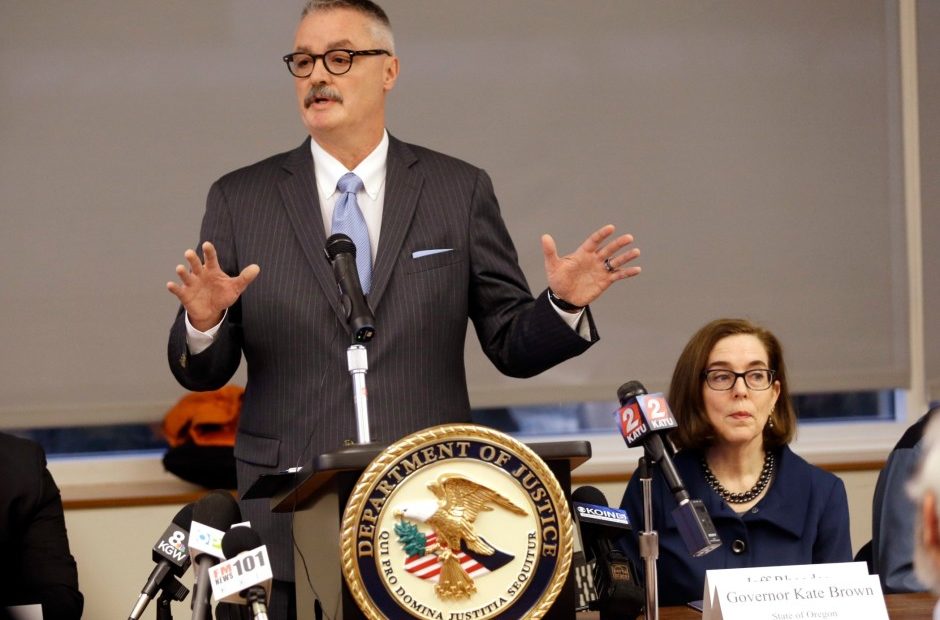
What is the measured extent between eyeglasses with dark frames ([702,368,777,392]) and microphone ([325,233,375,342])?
1408mm

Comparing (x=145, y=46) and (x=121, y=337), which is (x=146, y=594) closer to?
(x=121, y=337)

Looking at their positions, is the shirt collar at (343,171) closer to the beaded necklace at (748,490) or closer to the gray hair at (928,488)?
the beaded necklace at (748,490)

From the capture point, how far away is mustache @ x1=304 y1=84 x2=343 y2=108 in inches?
101

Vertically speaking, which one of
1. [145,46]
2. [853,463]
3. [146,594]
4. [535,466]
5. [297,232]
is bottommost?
[853,463]

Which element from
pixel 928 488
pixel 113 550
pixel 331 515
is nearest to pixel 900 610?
pixel 331 515

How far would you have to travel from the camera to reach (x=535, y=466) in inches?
72.2

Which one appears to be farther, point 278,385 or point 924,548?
point 278,385

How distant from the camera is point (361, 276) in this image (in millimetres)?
2490

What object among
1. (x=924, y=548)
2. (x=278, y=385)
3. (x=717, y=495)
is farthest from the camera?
(x=717, y=495)

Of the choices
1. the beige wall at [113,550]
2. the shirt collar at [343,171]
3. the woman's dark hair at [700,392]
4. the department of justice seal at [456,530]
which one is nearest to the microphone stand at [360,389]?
the department of justice seal at [456,530]

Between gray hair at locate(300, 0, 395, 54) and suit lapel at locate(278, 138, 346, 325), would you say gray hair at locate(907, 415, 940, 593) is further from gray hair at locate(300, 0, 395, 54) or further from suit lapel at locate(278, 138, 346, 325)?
gray hair at locate(300, 0, 395, 54)

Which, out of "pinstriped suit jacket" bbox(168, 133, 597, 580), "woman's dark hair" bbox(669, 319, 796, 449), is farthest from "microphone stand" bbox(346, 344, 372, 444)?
"woman's dark hair" bbox(669, 319, 796, 449)

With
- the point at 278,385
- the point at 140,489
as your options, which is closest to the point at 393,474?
the point at 278,385

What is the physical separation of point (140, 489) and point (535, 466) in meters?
3.08
